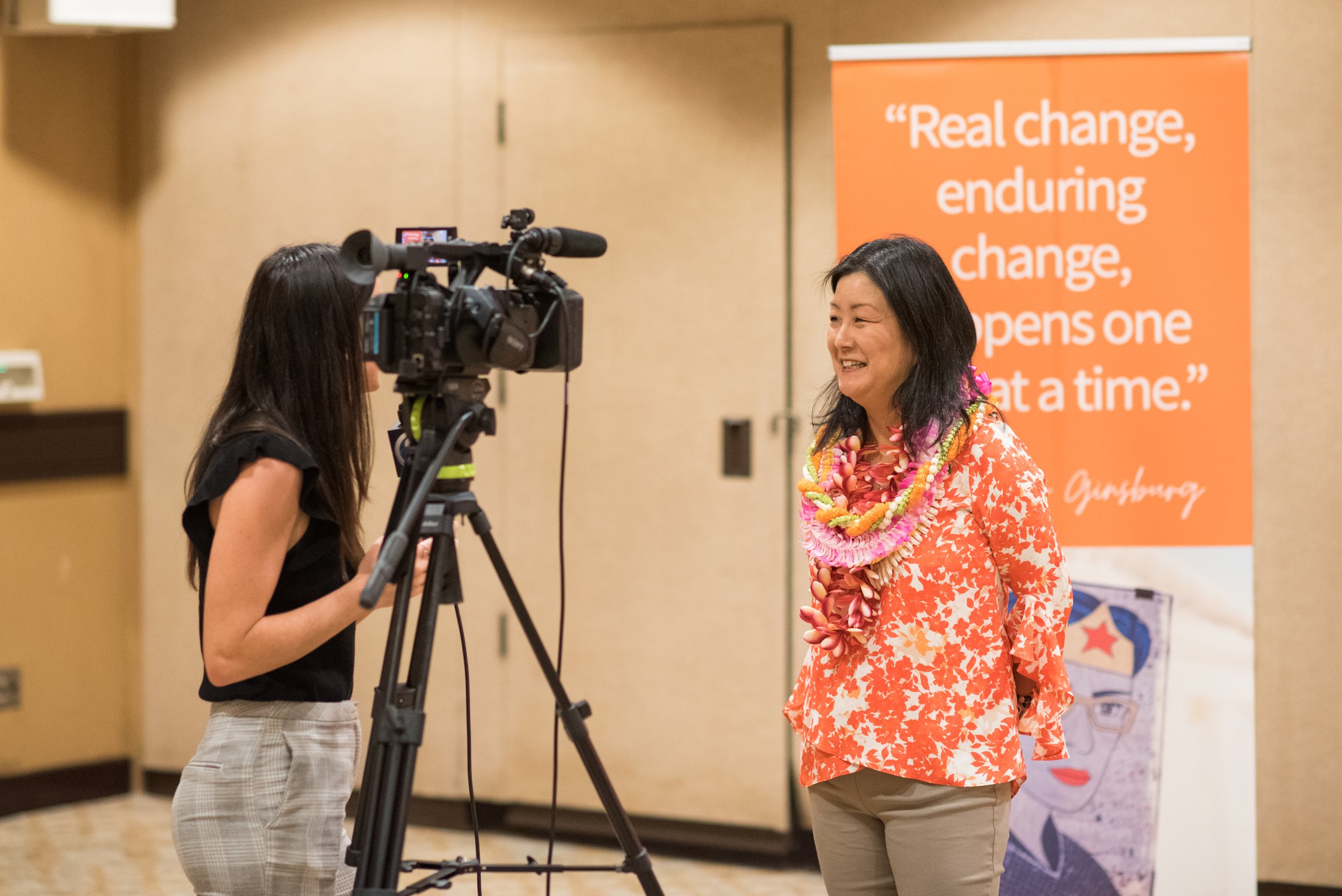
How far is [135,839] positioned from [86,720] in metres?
0.54

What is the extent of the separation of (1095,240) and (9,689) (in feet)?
10.8

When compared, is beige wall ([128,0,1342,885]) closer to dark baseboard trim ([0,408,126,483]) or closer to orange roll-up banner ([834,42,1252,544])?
→ dark baseboard trim ([0,408,126,483])

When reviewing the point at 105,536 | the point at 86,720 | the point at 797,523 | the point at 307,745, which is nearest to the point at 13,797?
the point at 86,720

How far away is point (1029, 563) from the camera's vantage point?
1.64m

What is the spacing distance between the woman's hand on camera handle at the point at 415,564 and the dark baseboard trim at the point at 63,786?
276 cm

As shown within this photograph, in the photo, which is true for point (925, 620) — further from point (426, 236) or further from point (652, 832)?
point (652, 832)

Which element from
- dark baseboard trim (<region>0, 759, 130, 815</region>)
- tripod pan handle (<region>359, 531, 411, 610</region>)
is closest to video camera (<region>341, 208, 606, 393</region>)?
tripod pan handle (<region>359, 531, 411, 610</region>)

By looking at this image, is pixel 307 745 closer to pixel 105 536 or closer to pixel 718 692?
pixel 718 692

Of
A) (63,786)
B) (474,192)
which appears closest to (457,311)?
(474,192)

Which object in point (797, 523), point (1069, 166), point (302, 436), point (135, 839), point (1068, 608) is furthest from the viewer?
point (135, 839)

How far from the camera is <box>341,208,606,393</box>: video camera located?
1460 millimetres

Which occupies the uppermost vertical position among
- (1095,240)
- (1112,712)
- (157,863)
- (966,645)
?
(1095,240)

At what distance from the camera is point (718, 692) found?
11.6 ft

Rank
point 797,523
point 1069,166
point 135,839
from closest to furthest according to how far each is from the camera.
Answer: point 1069,166, point 797,523, point 135,839
